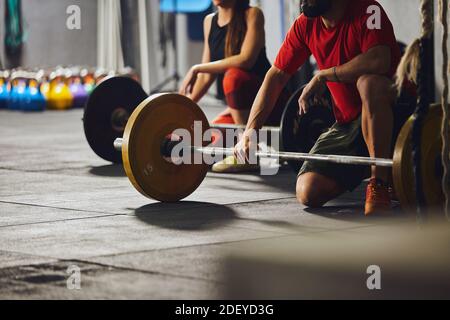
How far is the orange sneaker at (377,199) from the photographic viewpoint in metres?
3.75

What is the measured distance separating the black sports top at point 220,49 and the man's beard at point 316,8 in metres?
1.47

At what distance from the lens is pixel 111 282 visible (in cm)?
271

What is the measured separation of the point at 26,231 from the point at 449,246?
148cm

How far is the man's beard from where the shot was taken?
3.77 m

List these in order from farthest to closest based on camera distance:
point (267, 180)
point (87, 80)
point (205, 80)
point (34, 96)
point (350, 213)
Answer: point (87, 80) < point (34, 96) < point (205, 80) < point (267, 180) < point (350, 213)

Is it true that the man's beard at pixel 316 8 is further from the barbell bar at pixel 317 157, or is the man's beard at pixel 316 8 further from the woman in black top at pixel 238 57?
the woman in black top at pixel 238 57

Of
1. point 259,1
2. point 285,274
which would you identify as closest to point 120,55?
point 259,1

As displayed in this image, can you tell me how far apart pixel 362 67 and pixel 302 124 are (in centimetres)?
101

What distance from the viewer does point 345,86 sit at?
155 inches

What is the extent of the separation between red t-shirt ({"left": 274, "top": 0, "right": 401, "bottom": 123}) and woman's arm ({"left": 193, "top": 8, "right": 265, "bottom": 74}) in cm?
117

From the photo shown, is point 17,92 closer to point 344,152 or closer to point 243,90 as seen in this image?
point 243,90

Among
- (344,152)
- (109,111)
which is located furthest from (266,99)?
(109,111)

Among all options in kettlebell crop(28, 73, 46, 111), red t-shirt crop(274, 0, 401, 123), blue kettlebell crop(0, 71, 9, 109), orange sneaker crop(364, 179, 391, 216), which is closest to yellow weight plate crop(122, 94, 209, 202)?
red t-shirt crop(274, 0, 401, 123)

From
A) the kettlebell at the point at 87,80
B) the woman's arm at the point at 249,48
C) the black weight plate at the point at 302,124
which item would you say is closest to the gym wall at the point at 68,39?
the kettlebell at the point at 87,80
